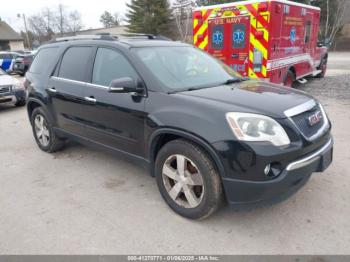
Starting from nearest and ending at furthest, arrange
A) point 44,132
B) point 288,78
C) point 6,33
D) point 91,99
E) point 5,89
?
point 91,99 → point 44,132 → point 288,78 → point 5,89 → point 6,33

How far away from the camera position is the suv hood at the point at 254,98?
9.34 ft

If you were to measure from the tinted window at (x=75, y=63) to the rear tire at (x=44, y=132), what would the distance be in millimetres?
866

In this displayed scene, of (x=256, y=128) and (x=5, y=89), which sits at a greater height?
(x=256, y=128)

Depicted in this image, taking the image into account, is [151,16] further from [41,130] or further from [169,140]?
[169,140]

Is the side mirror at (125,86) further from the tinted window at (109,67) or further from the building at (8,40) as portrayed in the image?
the building at (8,40)

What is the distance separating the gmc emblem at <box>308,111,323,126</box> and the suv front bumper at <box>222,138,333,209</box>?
0.34m

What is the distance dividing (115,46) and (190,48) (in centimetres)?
108

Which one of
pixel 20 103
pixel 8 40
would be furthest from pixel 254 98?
pixel 8 40

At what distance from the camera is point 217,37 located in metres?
7.98

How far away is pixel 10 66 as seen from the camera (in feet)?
66.8

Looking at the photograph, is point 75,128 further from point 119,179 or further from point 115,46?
point 115,46

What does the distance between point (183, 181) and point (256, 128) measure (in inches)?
35.2

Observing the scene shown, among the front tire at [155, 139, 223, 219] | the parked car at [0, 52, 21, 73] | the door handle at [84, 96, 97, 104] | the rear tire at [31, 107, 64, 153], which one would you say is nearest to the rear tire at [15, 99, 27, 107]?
the rear tire at [31, 107, 64, 153]

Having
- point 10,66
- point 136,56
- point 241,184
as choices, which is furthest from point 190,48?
point 10,66
